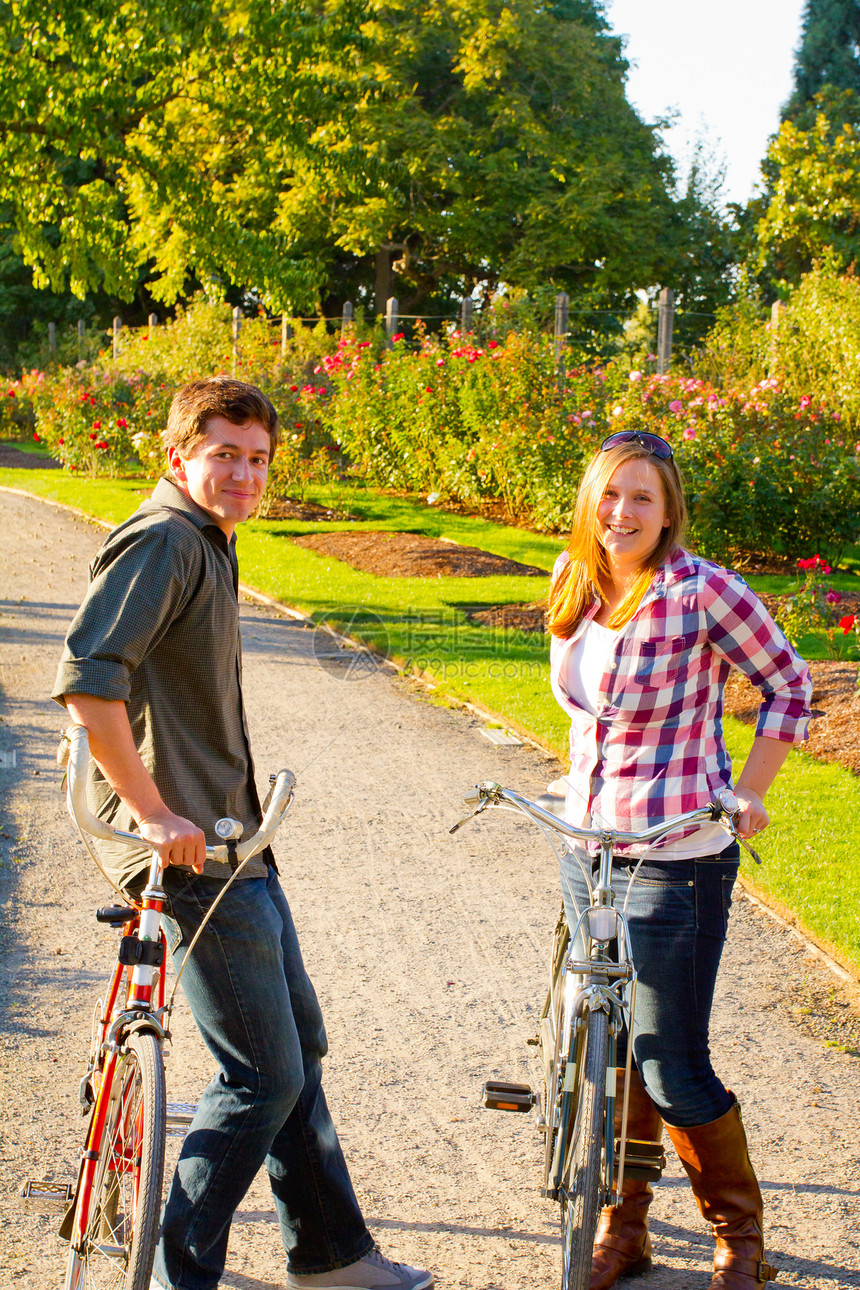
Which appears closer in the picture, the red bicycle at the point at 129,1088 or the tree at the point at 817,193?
the red bicycle at the point at 129,1088

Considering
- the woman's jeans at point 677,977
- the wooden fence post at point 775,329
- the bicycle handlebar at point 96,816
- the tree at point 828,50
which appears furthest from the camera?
the tree at point 828,50

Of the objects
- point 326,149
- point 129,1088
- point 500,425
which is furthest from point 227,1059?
point 326,149

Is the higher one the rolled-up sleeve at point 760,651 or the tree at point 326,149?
the tree at point 326,149

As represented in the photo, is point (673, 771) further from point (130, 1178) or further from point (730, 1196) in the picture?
point (130, 1178)

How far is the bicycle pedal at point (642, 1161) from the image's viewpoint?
2.77 m

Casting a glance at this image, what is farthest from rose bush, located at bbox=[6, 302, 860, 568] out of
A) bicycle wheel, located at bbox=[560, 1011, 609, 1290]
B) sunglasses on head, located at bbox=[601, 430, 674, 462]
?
bicycle wheel, located at bbox=[560, 1011, 609, 1290]

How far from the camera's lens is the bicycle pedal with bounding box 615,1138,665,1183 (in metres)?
2.77

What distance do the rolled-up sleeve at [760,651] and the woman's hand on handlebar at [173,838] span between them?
1237 millimetres

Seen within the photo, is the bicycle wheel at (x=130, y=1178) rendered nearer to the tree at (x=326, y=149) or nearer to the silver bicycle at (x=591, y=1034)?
the silver bicycle at (x=591, y=1034)

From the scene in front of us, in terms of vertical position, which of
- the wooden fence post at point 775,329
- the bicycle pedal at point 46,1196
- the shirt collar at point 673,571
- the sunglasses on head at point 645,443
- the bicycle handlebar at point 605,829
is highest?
the wooden fence post at point 775,329

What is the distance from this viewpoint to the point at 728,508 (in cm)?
1188

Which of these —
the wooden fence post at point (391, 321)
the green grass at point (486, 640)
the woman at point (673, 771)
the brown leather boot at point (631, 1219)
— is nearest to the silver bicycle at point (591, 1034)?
the woman at point (673, 771)

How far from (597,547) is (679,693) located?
428 millimetres

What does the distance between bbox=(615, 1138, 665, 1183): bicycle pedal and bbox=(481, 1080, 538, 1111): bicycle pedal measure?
14.6 inches
